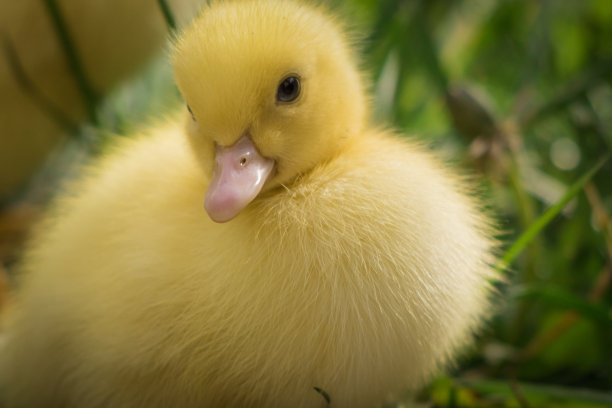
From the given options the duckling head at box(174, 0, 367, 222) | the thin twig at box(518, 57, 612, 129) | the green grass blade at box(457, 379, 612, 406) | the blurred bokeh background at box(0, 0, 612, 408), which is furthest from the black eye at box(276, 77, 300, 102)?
the thin twig at box(518, 57, 612, 129)

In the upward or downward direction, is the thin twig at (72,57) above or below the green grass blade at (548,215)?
above

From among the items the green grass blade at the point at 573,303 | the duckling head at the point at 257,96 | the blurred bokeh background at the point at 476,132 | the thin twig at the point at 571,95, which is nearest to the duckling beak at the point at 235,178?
the duckling head at the point at 257,96

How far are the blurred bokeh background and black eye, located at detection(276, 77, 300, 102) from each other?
189 mm

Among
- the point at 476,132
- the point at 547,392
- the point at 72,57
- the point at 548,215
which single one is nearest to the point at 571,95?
the point at 476,132

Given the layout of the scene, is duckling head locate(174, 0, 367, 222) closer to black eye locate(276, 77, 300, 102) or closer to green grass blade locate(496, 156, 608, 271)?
black eye locate(276, 77, 300, 102)

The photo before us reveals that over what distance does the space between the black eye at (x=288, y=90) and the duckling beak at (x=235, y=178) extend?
1.9 inches

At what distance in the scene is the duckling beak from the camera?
454mm

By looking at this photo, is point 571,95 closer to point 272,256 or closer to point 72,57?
point 272,256

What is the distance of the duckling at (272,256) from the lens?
48 centimetres

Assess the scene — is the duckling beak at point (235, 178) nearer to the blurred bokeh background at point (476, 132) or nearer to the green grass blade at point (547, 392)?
the blurred bokeh background at point (476, 132)

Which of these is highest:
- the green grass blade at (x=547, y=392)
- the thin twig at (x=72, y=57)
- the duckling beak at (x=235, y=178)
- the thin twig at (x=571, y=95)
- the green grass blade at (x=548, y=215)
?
the thin twig at (x=72, y=57)

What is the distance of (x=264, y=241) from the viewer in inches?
19.6

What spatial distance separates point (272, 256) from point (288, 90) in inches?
6.0

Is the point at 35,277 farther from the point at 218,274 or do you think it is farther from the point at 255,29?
the point at 255,29
